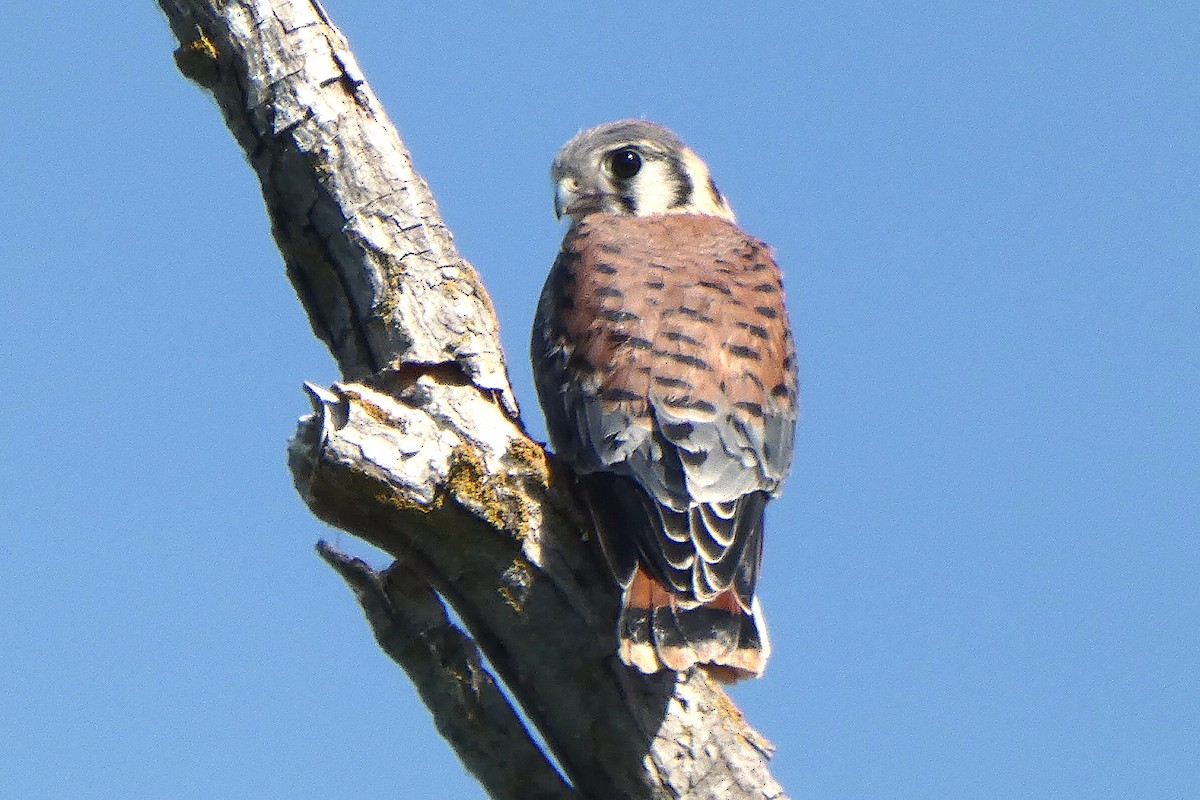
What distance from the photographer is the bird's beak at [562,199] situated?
6469mm

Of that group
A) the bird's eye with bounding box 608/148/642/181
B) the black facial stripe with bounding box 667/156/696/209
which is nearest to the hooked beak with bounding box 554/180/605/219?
the bird's eye with bounding box 608/148/642/181

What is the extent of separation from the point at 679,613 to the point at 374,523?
83cm

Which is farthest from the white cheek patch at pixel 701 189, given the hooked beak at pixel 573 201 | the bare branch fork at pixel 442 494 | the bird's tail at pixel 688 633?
the bird's tail at pixel 688 633

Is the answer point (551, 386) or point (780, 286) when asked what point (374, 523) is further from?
point (780, 286)

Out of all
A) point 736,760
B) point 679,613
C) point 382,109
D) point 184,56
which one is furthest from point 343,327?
point 736,760

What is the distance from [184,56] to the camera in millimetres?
4465

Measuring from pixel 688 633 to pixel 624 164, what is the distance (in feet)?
10.1

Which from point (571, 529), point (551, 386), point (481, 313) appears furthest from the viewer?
point (551, 386)

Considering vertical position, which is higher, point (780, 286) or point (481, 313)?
point (780, 286)

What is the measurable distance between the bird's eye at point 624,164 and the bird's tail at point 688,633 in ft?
9.05

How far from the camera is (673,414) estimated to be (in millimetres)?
4410

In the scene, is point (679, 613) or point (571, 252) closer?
point (679, 613)

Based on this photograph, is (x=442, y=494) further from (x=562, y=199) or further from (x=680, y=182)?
(x=680, y=182)

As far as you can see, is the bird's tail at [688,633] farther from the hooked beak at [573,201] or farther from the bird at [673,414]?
the hooked beak at [573,201]
